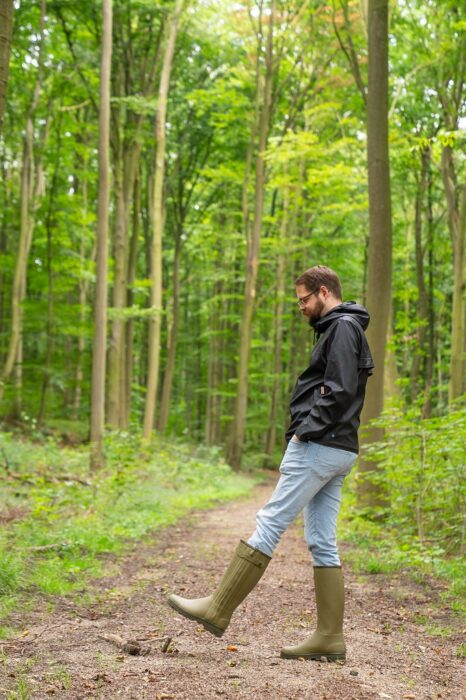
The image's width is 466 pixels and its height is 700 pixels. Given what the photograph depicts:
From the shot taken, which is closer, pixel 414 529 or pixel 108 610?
pixel 108 610

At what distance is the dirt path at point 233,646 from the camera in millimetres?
3305

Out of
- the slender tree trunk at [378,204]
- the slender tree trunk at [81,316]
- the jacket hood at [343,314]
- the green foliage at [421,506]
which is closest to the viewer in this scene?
the jacket hood at [343,314]

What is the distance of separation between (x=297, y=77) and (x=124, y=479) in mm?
16733

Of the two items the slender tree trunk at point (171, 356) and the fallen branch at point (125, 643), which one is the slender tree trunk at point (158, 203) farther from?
the fallen branch at point (125, 643)

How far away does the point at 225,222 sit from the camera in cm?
2755

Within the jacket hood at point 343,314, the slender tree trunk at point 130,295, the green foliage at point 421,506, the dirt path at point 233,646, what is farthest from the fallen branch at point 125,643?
the slender tree trunk at point 130,295

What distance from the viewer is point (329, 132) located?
22328 mm

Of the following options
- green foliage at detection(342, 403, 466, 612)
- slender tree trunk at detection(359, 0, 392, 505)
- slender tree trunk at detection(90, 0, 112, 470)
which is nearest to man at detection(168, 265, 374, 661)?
green foliage at detection(342, 403, 466, 612)

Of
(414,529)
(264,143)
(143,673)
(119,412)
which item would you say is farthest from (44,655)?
(264,143)

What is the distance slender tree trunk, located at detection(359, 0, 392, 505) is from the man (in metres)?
5.51

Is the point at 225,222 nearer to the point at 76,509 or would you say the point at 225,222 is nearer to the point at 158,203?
the point at 158,203

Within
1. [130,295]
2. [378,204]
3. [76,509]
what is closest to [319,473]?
[76,509]

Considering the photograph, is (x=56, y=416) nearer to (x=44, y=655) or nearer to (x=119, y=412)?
(x=119, y=412)

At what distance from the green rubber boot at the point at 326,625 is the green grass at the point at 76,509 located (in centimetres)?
177
